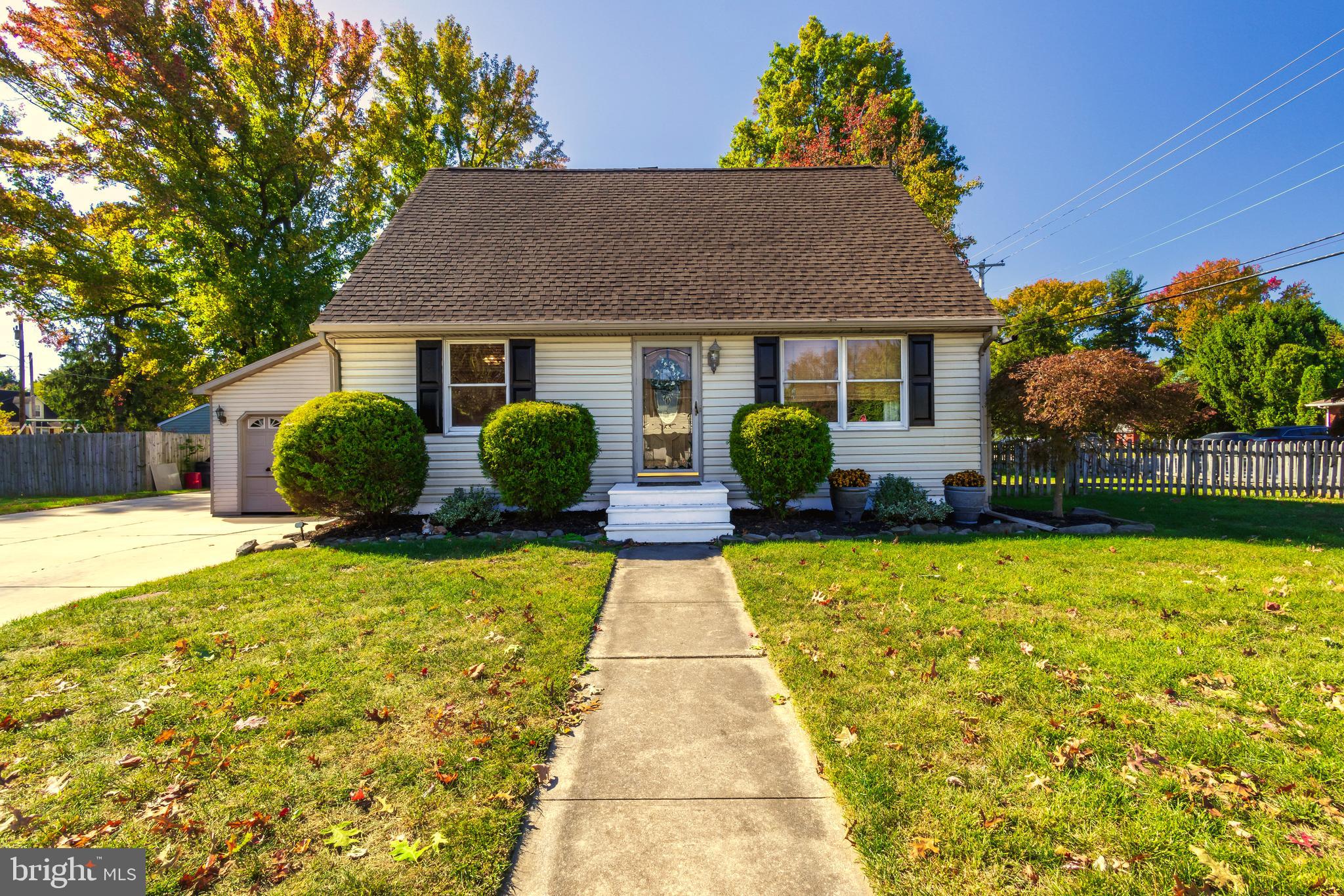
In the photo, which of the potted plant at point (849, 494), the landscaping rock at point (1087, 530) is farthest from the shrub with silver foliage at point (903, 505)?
the landscaping rock at point (1087, 530)

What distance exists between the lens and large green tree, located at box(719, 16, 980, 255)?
59.9 feet

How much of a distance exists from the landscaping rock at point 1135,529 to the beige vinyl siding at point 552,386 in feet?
23.4

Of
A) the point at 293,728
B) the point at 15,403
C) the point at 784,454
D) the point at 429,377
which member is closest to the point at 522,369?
the point at 429,377

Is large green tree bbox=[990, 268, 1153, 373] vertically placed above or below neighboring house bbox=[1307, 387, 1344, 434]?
above

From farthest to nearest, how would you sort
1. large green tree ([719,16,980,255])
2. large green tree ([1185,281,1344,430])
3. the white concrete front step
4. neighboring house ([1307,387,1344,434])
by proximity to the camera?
large green tree ([1185,281,1344,430]) → neighboring house ([1307,387,1344,434]) → large green tree ([719,16,980,255]) → the white concrete front step

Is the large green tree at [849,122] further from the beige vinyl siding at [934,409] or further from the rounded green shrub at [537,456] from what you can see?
the rounded green shrub at [537,456]

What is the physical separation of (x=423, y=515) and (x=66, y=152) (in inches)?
675

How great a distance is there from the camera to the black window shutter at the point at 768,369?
30.0 ft

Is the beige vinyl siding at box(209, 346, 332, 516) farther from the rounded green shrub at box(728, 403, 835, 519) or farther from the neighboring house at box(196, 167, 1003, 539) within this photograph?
the rounded green shrub at box(728, 403, 835, 519)

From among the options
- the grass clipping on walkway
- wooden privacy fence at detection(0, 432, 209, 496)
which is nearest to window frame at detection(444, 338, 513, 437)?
the grass clipping on walkway

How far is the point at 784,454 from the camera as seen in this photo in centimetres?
765

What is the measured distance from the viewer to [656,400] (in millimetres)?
9367

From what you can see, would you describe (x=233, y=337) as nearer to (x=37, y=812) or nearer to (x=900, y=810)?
(x=37, y=812)

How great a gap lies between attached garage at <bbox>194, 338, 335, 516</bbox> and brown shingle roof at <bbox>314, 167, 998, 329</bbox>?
2.92 m
